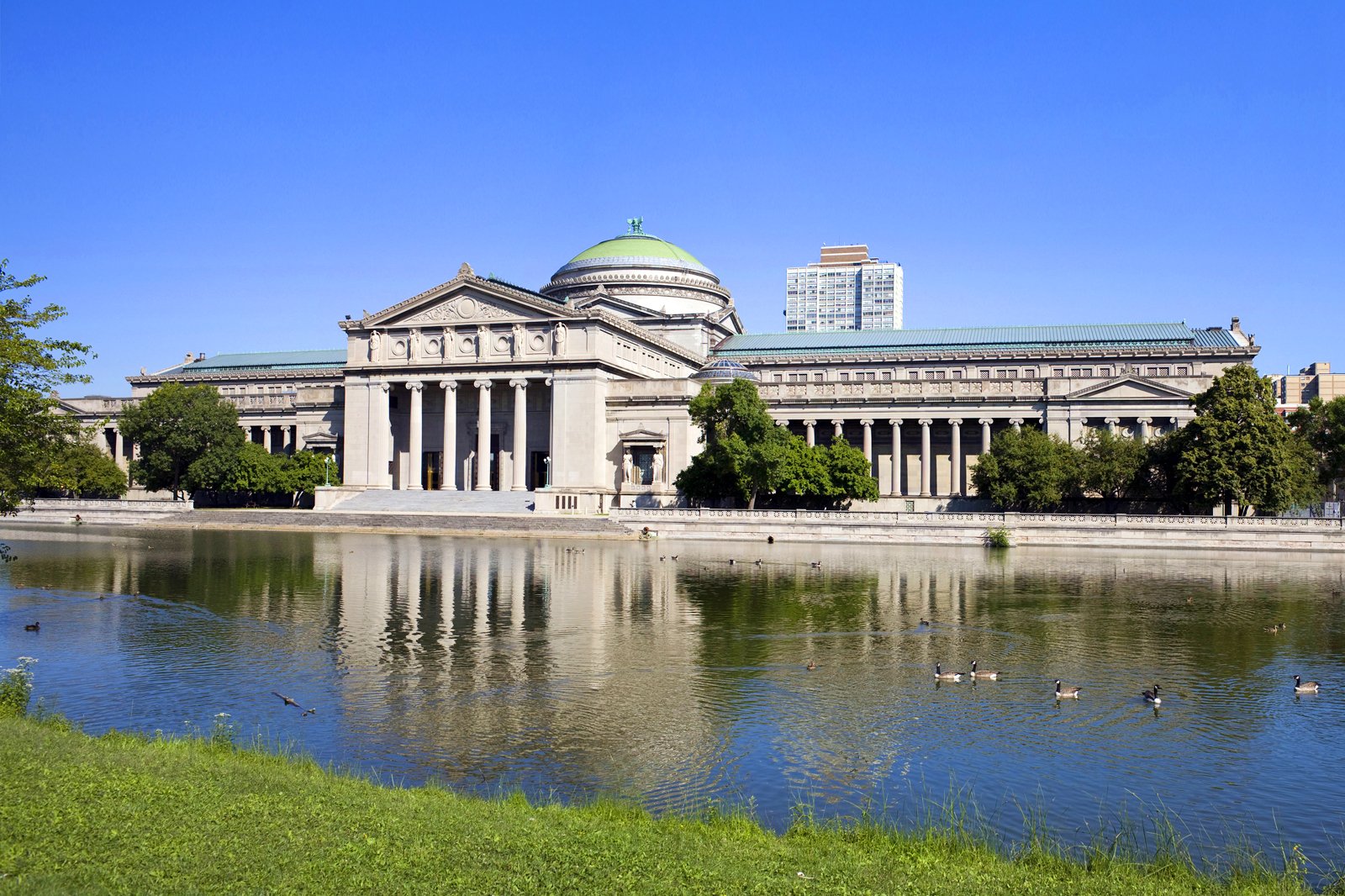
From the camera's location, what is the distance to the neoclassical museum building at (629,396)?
10175cm

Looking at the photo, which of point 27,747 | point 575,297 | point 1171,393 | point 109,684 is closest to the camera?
point 27,747

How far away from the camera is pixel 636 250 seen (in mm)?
135875

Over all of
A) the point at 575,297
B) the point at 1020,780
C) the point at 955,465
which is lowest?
the point at 1020,780

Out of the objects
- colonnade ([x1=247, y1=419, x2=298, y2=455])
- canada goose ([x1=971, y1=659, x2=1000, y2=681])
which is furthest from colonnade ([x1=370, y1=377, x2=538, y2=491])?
canada goose ([x1=971, y1=659, x2=1000, y2=681])

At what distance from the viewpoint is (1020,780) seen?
19797 millimetres

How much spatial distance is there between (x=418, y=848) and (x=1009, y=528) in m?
65.0

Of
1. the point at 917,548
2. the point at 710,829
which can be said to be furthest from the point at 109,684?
the point at 917,548

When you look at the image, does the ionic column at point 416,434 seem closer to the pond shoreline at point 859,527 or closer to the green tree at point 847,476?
the pond shoreline at point 859,527

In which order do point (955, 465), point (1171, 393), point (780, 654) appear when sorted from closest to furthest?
1. point (780, 654)
2. point (1171, 393)
3. point (955, 465)

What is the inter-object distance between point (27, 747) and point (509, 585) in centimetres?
3034

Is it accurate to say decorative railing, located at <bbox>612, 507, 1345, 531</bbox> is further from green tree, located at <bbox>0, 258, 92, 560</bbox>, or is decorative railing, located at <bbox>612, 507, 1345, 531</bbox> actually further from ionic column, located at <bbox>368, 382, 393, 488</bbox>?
green tree, located at <bbox>0, 258, 92, 560</bbox>

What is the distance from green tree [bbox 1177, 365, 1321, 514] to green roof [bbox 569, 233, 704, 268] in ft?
239

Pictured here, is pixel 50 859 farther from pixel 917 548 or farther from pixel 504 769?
pixel 917 548

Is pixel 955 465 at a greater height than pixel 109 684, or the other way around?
pixel 955 465
